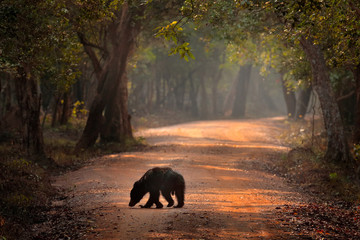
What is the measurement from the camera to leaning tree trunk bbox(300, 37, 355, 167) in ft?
51.4

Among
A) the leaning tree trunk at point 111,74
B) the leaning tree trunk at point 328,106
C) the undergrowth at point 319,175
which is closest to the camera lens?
the undergrowth at point 319,175

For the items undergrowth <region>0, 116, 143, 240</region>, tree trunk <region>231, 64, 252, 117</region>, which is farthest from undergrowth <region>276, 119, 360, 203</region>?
tree trunk <region>231, 64, 252, 117</region>

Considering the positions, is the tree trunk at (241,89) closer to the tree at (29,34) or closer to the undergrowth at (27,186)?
the undergrowth at (27,186)

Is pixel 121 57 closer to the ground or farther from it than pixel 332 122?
farther from it

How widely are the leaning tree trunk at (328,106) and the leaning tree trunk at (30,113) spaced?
32.2 ft

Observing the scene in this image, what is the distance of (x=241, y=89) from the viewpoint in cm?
4994

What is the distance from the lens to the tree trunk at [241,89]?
49875 millimetres

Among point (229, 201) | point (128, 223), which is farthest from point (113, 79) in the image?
point (128, 223)

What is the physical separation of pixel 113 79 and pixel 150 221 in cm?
1223

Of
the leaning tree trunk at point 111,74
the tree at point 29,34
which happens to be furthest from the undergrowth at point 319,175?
the tree at point 29,34

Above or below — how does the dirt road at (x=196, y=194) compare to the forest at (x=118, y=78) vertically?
below

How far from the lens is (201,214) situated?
8.47 meters

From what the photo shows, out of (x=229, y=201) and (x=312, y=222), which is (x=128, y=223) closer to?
(x=229, y=201)

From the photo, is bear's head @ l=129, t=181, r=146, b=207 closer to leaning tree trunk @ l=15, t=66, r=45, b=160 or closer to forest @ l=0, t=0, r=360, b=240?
forest @ l=0, t=0, r=360, b=240
